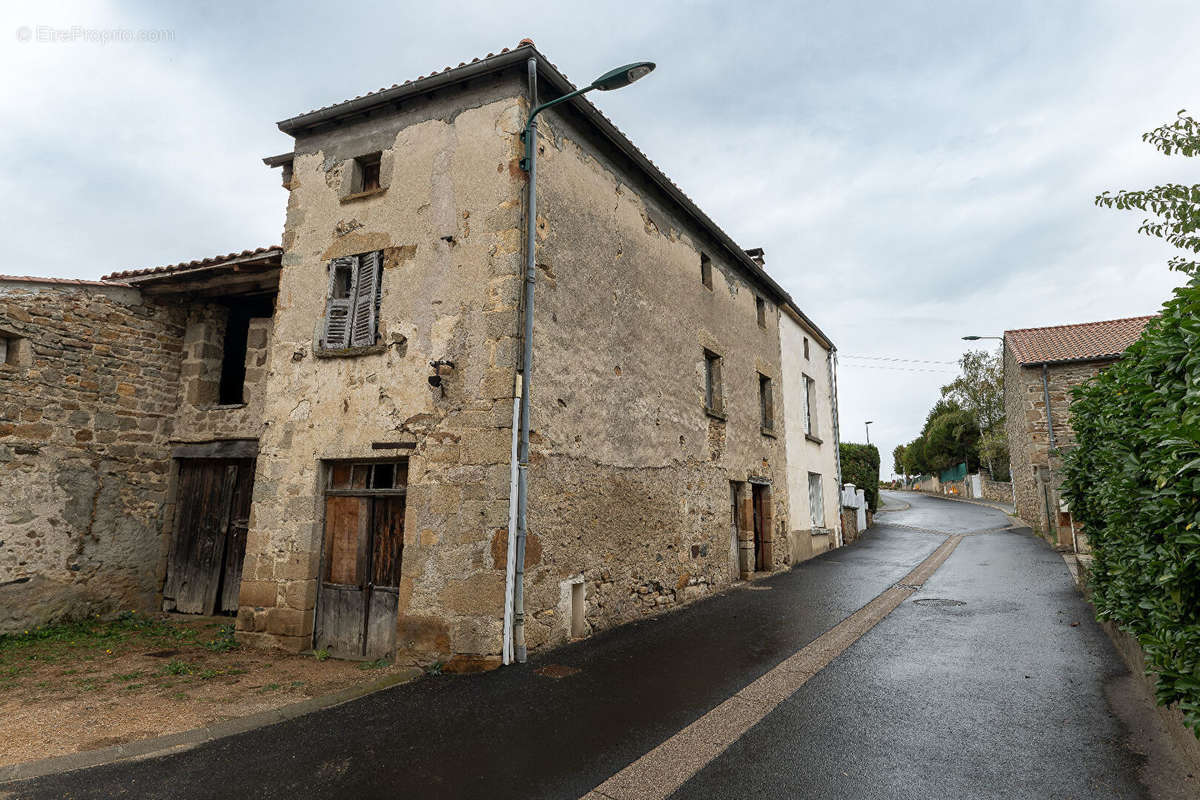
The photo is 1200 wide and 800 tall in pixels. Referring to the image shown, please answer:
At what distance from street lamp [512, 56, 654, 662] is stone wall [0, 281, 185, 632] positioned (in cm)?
623

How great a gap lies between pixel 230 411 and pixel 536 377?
5.18 metres

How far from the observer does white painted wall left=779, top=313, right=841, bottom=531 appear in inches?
552

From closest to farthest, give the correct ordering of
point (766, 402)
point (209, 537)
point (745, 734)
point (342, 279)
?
point (745, 734)
point (342, 279)
point (209, 537)
point (766, 402)

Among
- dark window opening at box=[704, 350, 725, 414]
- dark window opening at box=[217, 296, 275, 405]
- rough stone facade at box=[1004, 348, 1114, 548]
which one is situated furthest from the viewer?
rough stone facade at box=[1004, 348, 1114, 548]

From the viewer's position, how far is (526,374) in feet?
20.8

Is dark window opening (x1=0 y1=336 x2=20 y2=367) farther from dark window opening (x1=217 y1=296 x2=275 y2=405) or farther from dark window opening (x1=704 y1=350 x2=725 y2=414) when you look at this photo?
dark window opening (x1=704 y1=350 x2=725 y2=414)

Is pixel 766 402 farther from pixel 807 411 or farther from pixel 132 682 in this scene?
pixel 132 682

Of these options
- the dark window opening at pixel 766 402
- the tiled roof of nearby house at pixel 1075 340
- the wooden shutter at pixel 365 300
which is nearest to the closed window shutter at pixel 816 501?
the dark window opening at pixel 766 402

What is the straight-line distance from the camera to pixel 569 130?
7.54 m

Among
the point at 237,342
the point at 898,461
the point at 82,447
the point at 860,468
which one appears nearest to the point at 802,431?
the point at 860,468

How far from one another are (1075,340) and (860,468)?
761 cm

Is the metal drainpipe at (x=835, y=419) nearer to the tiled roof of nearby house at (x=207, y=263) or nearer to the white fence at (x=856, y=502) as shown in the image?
the white fence at (x=856, y=502)

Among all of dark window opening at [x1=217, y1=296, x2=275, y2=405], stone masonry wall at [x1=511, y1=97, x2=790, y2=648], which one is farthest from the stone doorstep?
dark window opening at [x1=217, y1=296, x2=275, y2=405]

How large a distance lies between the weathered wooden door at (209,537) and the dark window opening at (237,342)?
121 cm
